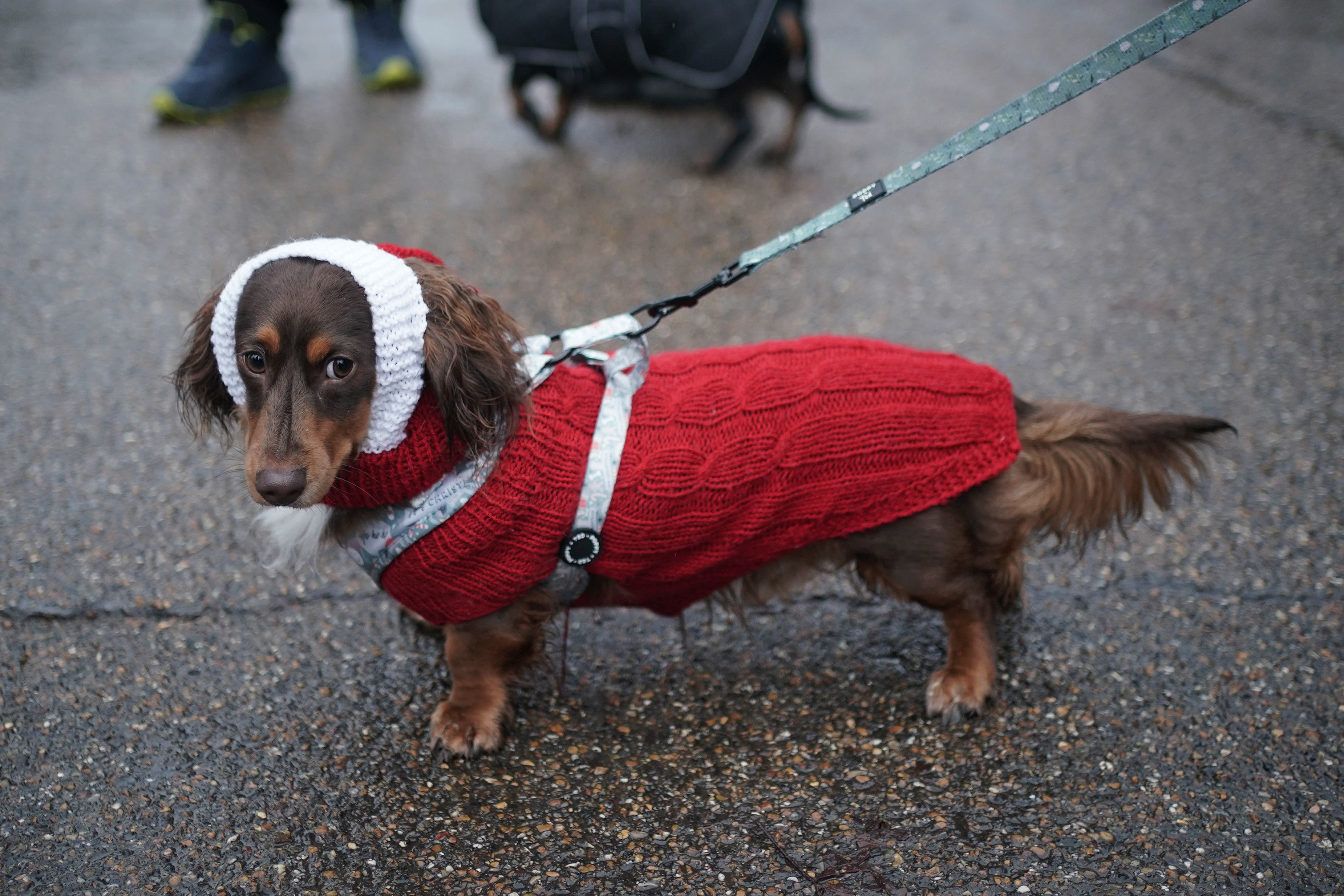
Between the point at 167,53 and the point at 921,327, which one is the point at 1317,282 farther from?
the point at 167,53

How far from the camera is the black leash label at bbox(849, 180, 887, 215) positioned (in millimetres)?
2193

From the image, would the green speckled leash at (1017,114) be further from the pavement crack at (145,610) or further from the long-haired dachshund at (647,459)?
the pavement crack at (145,610)

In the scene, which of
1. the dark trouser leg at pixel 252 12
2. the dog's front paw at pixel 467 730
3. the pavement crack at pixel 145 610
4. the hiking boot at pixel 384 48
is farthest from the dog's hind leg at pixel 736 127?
the dog's front paw at pixel 467 730

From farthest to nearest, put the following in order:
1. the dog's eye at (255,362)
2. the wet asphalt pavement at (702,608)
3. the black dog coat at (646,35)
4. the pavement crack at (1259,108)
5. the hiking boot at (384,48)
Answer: the hiking boot at (384,48) < the pavement crack at (1259,108) < the black dog coat at (646,35) < the wet asphalt pavement at (702,608) < the dog's eye at (255,362)

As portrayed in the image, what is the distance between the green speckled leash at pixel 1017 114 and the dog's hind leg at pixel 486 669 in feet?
1.88

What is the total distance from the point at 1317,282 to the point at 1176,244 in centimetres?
57

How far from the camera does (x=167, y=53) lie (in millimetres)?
6562

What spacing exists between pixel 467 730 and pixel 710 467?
2.65 feet

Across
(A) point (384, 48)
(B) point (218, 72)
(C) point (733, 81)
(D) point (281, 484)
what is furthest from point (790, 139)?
(D) point (281, 484)

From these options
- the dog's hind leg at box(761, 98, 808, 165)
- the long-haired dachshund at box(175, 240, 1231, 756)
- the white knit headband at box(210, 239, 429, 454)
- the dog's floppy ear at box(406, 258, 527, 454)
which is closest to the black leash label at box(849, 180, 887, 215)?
the long-haired dachshund at box(175, 240, 1231, 756)

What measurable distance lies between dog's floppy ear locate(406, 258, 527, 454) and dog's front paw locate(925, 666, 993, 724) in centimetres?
117

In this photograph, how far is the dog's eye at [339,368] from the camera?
6.46ft

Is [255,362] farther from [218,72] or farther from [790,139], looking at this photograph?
[218,72]

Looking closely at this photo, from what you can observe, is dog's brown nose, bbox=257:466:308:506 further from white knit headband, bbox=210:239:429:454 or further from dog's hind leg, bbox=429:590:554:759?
dog's hind leg, bbox=429:590:554:759
